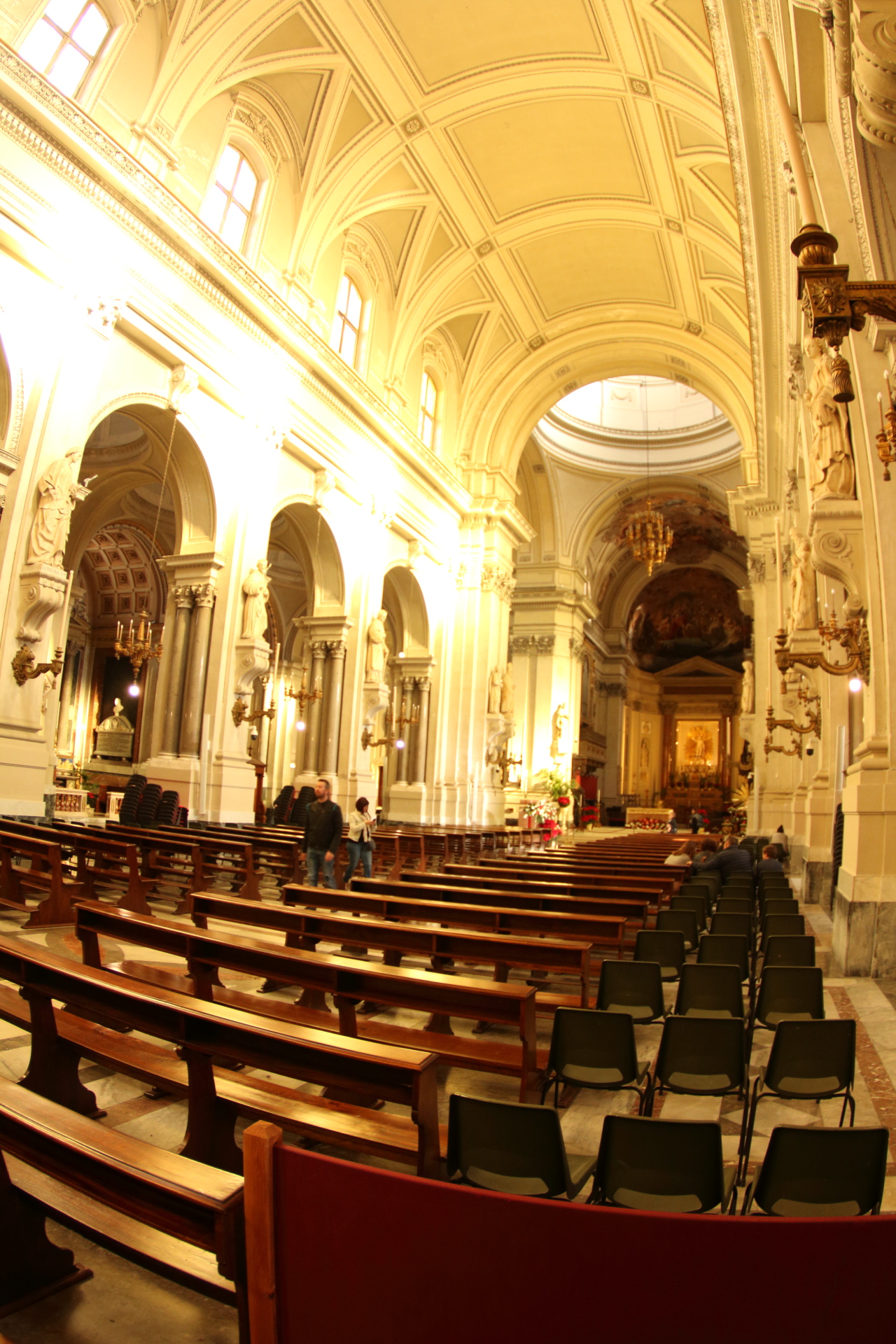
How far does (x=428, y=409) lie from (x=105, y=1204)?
21860 mm

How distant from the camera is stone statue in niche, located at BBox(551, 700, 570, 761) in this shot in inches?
1158

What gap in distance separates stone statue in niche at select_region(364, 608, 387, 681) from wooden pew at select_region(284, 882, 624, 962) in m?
12.8

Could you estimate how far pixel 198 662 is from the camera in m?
13.9

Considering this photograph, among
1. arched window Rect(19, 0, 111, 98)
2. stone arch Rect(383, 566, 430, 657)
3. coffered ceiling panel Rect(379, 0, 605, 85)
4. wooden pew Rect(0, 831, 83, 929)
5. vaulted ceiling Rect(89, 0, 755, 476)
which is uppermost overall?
coffered ceiling panel Rect(379, 0, 605, 85)

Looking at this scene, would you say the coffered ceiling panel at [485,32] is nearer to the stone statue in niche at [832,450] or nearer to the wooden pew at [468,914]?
the stone statue in niche at [832,450]

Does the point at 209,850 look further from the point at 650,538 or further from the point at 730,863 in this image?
the point at 650,538

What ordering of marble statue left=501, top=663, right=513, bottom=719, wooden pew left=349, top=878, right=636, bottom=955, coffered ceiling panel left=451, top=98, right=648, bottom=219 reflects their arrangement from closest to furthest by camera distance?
wooden pew left=349, top=878, right=636, bottom=955, coffered ceiling panel left=451, top=98, right=648, bottom=219, marble statue left=501, top=663, right=513, bottom=719

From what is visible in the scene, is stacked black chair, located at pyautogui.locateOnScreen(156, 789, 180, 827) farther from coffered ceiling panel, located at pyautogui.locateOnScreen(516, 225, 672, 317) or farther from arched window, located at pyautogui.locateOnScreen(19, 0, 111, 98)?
coffered ceiling panel, located at pyautogui.locateOnScreen(516, 225, 672, 317)

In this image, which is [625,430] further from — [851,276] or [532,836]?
[851,276]

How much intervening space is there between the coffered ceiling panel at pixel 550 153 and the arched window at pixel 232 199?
14.0ft

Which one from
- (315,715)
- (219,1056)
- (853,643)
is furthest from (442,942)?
(315,715)

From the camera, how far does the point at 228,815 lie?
13.6m

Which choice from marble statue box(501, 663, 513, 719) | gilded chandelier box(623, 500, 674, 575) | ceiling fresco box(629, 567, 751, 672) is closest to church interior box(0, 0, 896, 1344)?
marble statue box(501, 663, 513, 719)

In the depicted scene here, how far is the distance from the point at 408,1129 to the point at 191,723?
12.1 m
